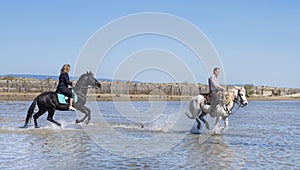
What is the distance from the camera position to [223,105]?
51.5 ft

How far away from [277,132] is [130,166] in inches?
341

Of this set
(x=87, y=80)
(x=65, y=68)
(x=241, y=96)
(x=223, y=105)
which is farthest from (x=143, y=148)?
Result: (x=87, y=80)

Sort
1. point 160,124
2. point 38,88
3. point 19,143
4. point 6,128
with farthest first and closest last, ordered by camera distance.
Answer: point 38,88
point 160,124
point 6,128
point 19,143

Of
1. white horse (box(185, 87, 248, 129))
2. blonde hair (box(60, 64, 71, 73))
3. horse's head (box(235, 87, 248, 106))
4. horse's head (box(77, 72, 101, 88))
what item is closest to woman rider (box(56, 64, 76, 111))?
blonde hair (box(60, 64, 71, 73))

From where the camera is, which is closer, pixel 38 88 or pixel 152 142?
pixel 152 142

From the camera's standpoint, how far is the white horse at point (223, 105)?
51.4ft

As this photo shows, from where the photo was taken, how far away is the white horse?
15664 mm

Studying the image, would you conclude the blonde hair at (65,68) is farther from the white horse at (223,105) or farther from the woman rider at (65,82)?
the white horse at (223,105)

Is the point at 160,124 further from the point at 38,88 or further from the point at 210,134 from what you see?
the point at 38,88

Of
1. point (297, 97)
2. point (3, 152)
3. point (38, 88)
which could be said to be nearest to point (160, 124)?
point (3, 152)

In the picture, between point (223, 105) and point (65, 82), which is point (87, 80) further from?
point (223, 105)

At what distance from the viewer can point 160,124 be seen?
1841 centimetres

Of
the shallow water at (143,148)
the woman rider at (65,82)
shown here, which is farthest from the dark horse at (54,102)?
the shallow water at (143,148)

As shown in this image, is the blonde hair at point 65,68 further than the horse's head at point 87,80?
No
